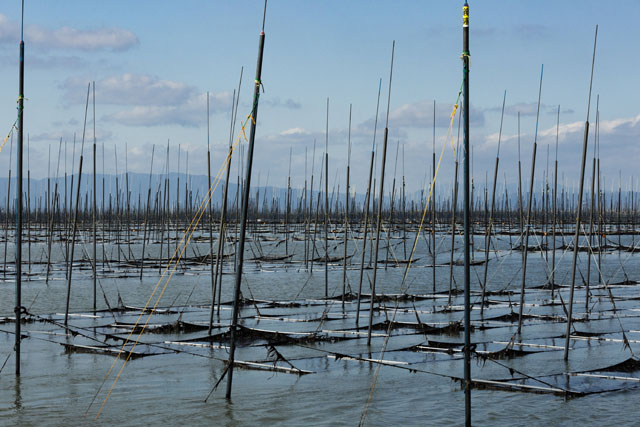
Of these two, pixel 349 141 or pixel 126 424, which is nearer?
pixel 126 424

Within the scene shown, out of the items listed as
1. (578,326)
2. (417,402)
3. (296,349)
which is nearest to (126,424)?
(417,402)

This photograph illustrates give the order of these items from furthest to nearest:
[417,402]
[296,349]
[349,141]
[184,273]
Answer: [184,273]
[349,141]
[296,349]
[417,402]

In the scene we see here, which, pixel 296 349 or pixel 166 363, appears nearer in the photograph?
pixel 166 363

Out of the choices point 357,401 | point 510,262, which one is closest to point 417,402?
point 357,401

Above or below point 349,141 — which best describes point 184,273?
below

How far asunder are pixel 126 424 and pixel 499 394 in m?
5.06

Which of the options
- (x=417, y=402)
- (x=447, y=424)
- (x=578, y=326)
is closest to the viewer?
(x=447, y=424)

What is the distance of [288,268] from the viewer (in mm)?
34594

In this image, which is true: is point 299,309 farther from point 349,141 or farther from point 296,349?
point 296,349

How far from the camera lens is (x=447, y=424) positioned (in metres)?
9.30

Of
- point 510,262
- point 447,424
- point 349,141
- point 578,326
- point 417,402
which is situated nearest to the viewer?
point 447,424

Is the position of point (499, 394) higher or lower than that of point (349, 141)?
lower

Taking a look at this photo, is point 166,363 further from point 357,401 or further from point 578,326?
point 578,326

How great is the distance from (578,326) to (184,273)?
1925 cm
